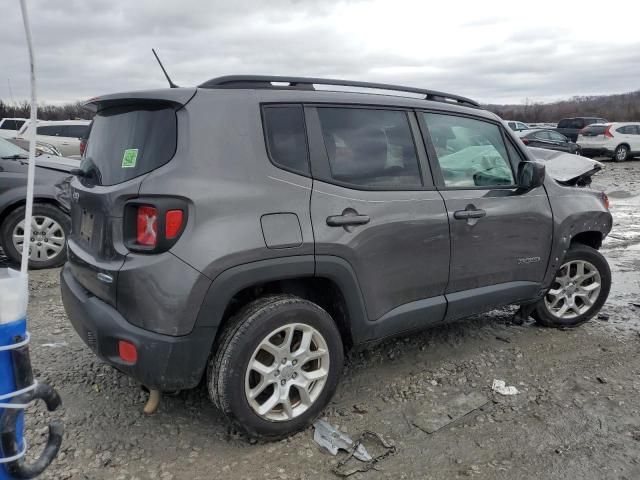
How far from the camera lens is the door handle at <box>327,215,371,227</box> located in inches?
116

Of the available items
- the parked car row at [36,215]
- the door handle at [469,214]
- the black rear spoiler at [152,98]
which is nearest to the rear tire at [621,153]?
the door handle at [469,214]

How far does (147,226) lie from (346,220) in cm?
104

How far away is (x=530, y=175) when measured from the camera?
3922mm

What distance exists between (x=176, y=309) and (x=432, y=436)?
159cm

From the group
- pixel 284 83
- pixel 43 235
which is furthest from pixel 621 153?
pixel 284 83

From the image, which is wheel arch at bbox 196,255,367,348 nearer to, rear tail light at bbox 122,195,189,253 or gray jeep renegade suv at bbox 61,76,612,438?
gray jeep renegade suv at bbox 61,76,612,438

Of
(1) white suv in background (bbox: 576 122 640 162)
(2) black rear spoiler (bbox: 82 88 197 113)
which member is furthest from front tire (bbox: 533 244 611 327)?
(1) white suv in background (bbox: 576 122 640 162)

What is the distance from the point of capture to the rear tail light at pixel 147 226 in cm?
256

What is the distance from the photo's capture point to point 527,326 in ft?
15.4

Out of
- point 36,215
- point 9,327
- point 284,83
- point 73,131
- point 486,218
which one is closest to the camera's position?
point 9,327

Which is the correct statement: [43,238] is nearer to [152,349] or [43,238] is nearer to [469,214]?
[152,349]

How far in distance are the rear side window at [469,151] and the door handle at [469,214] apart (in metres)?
0.19

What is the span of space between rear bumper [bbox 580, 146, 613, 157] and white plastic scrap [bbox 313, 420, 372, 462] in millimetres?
22467

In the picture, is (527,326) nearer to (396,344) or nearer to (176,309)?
(396,344)
